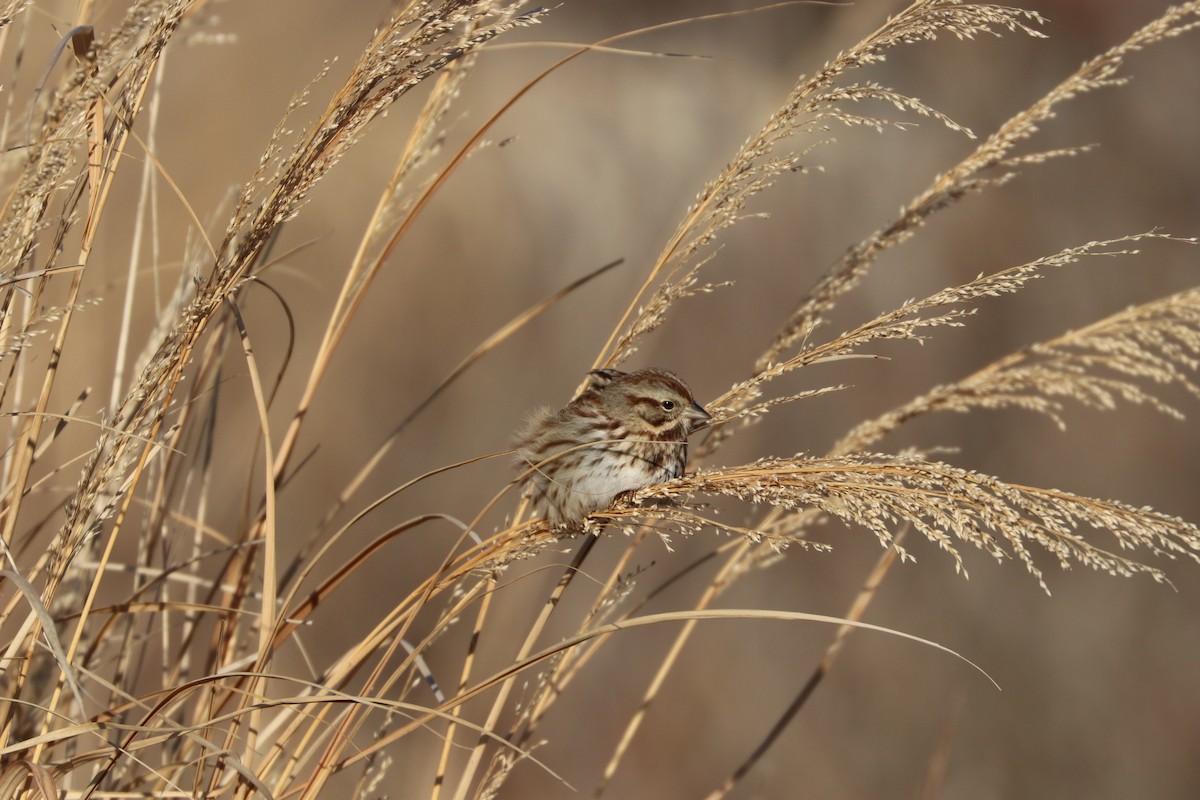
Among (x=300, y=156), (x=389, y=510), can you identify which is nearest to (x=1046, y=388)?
(x=300, y=156)

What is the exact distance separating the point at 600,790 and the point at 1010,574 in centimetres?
435

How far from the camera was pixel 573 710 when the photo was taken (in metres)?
5.33

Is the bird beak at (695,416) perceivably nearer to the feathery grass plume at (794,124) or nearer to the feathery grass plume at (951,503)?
the feathery grass plume at (794,124)

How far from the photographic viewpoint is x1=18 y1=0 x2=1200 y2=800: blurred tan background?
5273 millimetres

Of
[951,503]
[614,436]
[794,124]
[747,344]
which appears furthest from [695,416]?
[747,344]

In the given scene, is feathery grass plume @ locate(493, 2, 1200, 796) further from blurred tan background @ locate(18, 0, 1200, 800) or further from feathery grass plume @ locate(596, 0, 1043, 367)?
blurred tan background @ locate(18, 0, 1200, 800)

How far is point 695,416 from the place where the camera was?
2316mm

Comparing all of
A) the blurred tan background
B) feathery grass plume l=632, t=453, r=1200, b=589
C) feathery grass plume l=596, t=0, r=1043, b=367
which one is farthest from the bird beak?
the blurred tan background

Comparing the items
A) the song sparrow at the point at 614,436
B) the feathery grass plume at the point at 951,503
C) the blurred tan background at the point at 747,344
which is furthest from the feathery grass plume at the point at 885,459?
the blurred tan background at the point at 747,344

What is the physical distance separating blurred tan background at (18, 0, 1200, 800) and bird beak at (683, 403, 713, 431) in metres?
2.52

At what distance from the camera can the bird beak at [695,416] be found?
229 cm

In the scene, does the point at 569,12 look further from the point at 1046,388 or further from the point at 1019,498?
the point at 1019,498

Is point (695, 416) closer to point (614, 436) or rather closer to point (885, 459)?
point (614, 436)

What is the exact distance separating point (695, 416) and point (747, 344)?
364 centimetres
